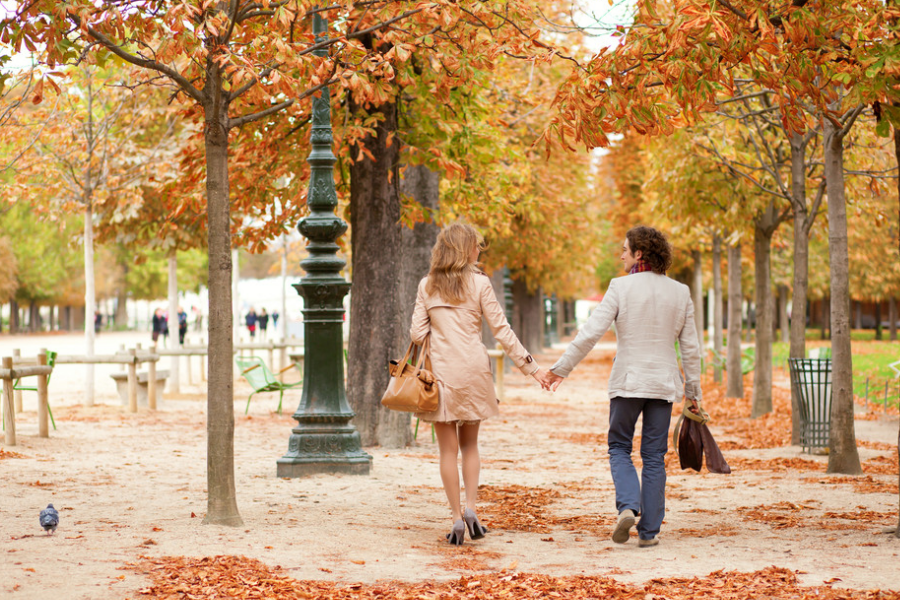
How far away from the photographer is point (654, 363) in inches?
244

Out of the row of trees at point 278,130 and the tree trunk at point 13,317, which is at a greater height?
the row of trees at point 278,130

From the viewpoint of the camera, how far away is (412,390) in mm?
6238

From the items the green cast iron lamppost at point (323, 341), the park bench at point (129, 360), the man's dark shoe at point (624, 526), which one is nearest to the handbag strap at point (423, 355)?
the man's dark shoe at point (624, 526)

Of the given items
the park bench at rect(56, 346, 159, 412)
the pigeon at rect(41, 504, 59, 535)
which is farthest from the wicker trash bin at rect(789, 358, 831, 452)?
the park bench at rect(56, 346, 159, 412)

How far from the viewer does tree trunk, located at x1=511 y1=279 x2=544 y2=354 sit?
35.4 m

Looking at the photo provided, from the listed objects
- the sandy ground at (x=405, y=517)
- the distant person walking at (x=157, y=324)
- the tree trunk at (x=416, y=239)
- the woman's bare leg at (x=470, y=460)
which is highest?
the tree trunk at (x=416, y=239)

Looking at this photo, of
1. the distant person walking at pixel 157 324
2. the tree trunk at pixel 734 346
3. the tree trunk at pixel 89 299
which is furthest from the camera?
the distant person walking at pixel 157 324

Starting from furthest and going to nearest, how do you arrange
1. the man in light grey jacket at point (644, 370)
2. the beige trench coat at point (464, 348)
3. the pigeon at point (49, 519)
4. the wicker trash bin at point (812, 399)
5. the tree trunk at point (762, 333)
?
the tree trunk at point (762, 333) → the wicker trash bin at point (812, 399) → the beige trench coat at point (464, 348) → the man in light grey jacket at point (644, 370) → the pigeon at point (49, 519)

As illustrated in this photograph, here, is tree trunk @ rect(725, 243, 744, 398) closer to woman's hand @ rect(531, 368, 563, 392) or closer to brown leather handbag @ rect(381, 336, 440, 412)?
woman's hand @ rect(531, 368, 563, 392)

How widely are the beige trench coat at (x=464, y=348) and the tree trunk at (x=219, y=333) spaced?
1.18 meters

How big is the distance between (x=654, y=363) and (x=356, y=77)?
2562 millimetres

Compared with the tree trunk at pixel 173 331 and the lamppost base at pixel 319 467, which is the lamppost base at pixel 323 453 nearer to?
the lamppost base at pixel 319 467

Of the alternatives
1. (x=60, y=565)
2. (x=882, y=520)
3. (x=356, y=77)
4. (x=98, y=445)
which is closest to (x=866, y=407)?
(x=882, y=520)

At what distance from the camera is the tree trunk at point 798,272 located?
38.0ft
